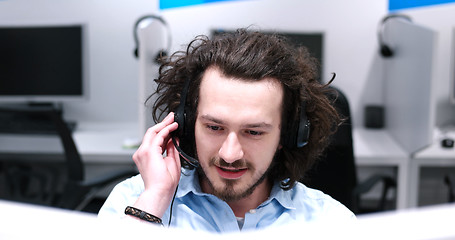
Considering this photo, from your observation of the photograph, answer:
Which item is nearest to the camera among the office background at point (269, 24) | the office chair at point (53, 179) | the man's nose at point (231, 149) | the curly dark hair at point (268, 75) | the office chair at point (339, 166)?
the man's nose at point (231, 149)

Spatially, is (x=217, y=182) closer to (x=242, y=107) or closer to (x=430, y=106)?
(x=242, y=107)

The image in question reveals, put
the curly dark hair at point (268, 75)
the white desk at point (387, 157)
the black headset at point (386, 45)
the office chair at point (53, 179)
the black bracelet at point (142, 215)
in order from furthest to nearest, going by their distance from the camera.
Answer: the black headset at point (386, 45), the white desk at point (387, 157), the office chair at point (53, 179), the curly dark hair at point (268, 75), the black bracelet at point (142, 215)

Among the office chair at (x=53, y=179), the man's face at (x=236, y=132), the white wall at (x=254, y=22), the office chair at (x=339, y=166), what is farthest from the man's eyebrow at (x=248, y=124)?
the white wall at (x=254, y=22)

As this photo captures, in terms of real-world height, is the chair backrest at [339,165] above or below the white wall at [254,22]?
below

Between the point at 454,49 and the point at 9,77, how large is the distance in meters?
2.43

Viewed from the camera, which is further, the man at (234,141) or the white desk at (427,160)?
the white desk at (427,160)

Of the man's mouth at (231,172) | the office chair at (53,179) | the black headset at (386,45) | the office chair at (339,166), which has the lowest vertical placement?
the office chair at (53,179)

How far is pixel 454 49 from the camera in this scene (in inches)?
106

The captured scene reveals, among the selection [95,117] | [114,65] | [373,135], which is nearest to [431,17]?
[373,135]

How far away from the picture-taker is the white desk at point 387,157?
7.45 ft

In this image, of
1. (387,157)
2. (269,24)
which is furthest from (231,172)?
(269,24)

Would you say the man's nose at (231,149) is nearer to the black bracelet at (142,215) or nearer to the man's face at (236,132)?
the man's face at (236,132)

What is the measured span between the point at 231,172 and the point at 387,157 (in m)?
1.51

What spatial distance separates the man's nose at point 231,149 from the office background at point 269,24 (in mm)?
1930
